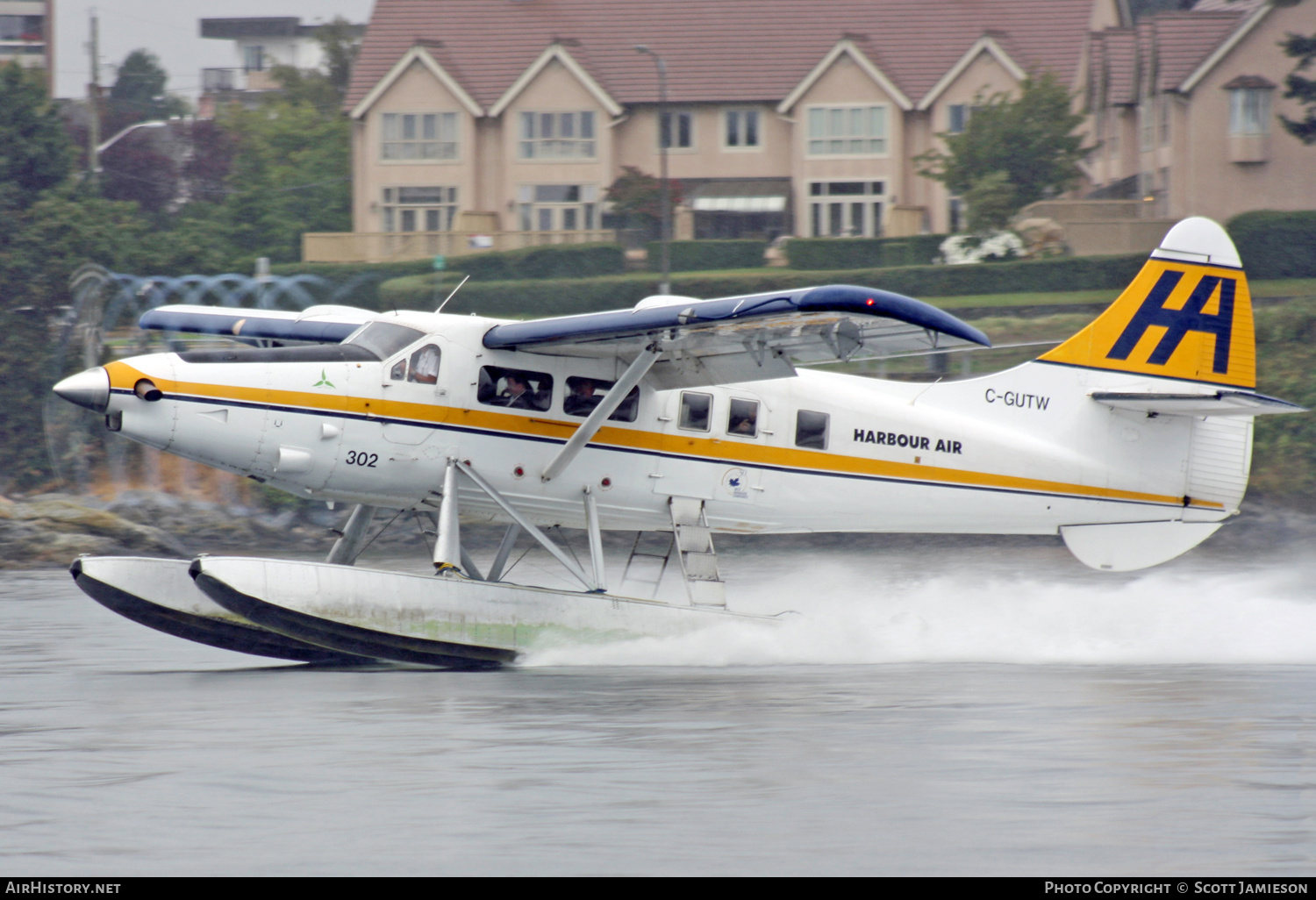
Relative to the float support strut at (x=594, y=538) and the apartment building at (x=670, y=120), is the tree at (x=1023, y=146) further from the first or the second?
the float support strut at (x=594, y=538)

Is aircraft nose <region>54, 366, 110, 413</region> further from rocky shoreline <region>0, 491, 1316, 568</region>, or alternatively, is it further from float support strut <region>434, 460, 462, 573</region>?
rocky shoreline <region>0, 491, 1316, 568</region>

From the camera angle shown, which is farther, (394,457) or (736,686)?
(394,457)

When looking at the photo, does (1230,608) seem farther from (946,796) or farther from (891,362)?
(891,362)

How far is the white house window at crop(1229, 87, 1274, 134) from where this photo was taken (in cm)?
4450

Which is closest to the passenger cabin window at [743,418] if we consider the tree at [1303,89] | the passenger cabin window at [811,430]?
the passenger cabin window at [811,430]

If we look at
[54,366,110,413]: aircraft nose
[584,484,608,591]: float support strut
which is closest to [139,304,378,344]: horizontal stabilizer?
[584,484,608,591]: float support strut

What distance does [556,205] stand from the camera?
5200cm

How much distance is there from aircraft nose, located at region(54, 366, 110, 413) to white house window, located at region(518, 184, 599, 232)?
137ft

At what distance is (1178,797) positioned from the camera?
282 inches

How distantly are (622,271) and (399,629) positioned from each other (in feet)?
112

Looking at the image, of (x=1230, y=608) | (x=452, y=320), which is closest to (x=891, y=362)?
(x=1230, y=608)

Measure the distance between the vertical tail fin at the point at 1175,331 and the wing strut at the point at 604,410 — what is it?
3.93 m

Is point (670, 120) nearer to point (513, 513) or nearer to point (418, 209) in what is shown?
point (418, 209)

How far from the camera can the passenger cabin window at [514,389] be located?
11836 millimetres
